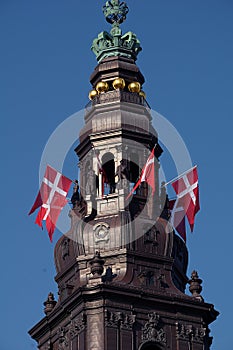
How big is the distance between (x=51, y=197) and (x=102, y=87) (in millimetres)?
10195

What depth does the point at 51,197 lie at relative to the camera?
4717 inches

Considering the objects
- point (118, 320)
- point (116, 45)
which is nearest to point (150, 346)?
point (118, 320)

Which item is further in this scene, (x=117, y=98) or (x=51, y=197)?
(x=117, y=98)

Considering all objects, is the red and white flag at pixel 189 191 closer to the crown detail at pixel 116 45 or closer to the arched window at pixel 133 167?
the arched window at pixel 133 167

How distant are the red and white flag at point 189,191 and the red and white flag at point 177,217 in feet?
1.27

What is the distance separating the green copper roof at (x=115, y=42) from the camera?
12669cm

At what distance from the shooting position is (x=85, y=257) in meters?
114

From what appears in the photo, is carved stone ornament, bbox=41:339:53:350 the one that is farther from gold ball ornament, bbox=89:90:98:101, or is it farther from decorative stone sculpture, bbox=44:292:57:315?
gold ball ornament, bbox=89:90:98:101

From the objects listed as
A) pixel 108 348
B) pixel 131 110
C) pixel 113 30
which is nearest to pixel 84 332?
pixel 108 348

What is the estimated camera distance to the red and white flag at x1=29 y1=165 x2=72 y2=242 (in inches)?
4685

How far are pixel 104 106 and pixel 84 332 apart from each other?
20626mm

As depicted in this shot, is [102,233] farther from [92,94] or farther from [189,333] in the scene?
[92,94]

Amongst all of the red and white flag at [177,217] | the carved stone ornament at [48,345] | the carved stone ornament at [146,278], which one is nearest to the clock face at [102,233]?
the carved stone ornament at [146,278]

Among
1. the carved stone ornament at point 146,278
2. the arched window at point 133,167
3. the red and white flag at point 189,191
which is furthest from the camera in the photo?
the arched window at point 133,167
